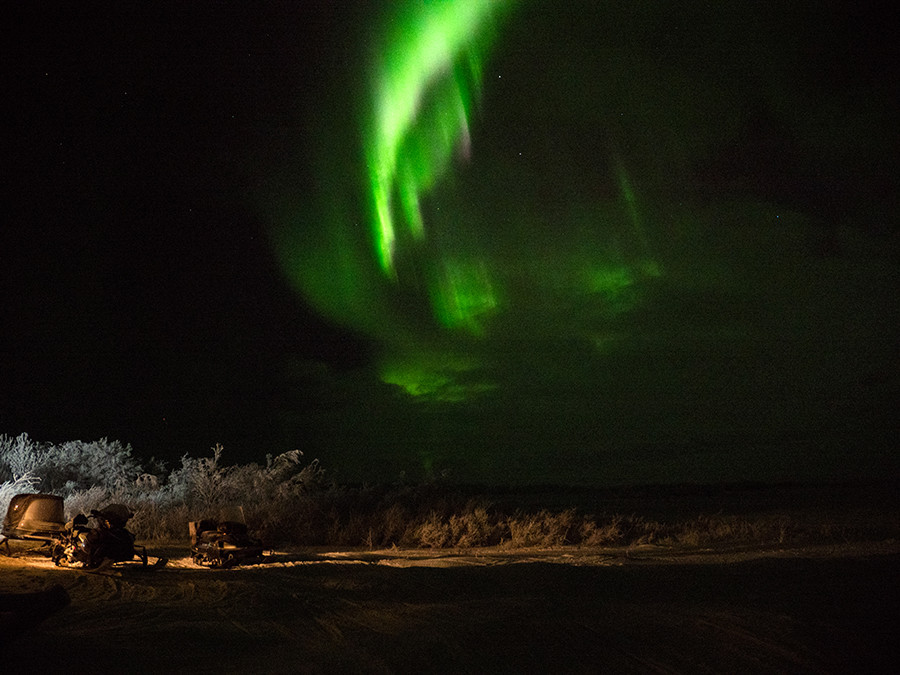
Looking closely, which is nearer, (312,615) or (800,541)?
(312,615)

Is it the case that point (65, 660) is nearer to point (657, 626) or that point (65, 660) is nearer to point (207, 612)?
point (207, 612)

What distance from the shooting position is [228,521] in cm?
1730

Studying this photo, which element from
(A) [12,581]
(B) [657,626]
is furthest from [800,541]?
(A) [12,581]

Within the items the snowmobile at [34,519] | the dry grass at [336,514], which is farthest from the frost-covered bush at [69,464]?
the snowmobile at [34,519]

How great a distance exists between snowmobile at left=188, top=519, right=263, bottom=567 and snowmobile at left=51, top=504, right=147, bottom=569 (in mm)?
1111

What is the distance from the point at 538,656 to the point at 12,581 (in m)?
9.66

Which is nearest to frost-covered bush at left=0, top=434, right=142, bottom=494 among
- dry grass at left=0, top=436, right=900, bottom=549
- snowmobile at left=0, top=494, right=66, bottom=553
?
dry grass at left=0, top=436, right=900, bottom=549

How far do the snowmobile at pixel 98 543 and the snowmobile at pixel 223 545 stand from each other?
3.64 ft

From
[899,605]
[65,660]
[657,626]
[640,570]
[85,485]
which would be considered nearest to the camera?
[65,660]

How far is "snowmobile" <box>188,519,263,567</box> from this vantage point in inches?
644

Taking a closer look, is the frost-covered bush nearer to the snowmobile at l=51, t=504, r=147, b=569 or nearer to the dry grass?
the dry grass

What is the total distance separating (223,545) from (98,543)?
2.38 m

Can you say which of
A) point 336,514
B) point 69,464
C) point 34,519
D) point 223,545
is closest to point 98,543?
point 223,545

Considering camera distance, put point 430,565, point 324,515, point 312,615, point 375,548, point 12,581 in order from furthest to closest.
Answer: point 324,515, point 375,548, point 430,565, point 12,581, point 312,615
